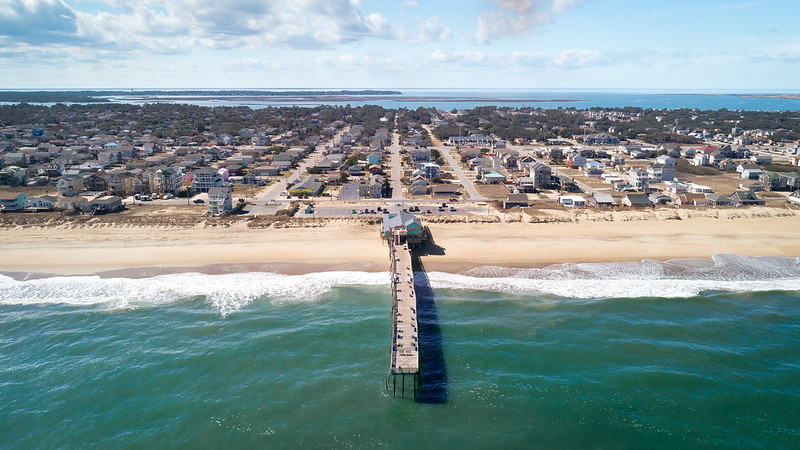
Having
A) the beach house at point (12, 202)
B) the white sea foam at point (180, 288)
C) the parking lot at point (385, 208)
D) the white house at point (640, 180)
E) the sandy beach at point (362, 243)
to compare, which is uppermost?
the white house at point (640, 180)

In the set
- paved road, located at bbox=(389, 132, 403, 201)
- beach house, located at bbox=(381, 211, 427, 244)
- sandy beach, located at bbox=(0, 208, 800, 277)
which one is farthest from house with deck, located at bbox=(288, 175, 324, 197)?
beach house, located at bbox=(381, 211, 427, 244)

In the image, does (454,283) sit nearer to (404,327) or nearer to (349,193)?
(404,327)

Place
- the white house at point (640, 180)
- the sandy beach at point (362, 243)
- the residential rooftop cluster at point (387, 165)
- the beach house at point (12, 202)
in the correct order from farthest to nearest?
1. the white house at point (640, 180)
2. the residential rooftop cluster at point (387, 165)
3. the beach house at point (12, 202)
4. the sandy beach at point (362, 243)

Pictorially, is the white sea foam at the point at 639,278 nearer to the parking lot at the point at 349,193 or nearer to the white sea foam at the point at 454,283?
the white sea foam at the point at 454,283

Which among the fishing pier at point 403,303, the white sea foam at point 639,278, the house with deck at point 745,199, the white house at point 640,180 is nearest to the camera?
the fishing pier at point 403,303

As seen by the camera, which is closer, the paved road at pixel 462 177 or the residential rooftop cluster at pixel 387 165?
the residential rooftop cluster at pixel 387 165

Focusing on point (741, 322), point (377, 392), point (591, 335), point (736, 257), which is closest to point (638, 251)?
point (736, 257)

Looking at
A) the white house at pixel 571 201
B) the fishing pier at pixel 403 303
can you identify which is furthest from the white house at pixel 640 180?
the fishing pier at pixel 403 303
